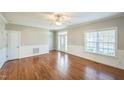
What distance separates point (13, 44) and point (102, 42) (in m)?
5.20

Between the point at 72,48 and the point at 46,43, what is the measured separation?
253 cm

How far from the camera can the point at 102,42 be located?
5531 mm

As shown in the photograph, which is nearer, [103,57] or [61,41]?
[103,57]

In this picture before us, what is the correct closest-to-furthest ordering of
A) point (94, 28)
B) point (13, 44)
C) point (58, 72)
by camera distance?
point (58, 72) < point (94, 28) < point (13, 44)

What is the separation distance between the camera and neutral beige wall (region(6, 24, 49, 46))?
6.60 metres

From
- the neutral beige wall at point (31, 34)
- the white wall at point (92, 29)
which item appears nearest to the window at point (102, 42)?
the white wall at point (92, 29)

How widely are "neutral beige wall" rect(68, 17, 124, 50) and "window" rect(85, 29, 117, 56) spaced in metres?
0.27

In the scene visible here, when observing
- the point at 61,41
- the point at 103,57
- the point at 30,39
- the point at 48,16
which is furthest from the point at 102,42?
the point at 61,41

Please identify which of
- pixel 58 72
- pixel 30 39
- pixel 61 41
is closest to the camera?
pixel 58 72

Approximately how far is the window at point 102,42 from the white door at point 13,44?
14.6 feet

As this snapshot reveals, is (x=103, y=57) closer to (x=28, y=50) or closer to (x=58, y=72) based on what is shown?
(x=58, y=72)

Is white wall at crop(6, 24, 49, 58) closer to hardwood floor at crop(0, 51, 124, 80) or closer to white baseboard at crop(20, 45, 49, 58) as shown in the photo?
white baseboard at crop(20, 45, 49, 58)
